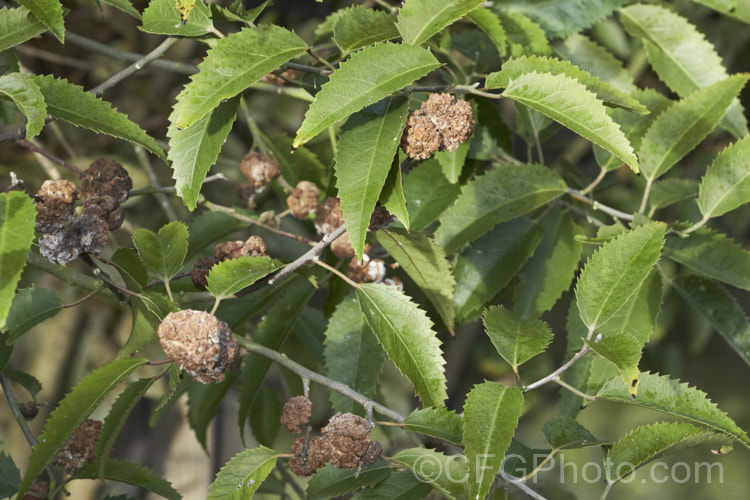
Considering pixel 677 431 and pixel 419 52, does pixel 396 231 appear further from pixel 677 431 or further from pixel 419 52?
pixel 677 431

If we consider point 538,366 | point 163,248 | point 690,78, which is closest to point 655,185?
point 690,78

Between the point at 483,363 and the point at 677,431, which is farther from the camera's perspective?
the point at 483,363

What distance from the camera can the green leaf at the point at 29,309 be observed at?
0.94 meters

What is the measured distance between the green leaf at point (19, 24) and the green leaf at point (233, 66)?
19cm

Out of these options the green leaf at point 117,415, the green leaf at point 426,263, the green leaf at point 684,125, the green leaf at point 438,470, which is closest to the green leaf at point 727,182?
the green leaf at point 684,125

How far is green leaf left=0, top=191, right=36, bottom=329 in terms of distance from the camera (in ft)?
2.29

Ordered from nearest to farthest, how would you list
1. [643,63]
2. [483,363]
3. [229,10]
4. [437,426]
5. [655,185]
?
[437,426], [229,10], [655,185], [643,63], [483,363]

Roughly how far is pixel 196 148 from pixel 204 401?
49 centimetres

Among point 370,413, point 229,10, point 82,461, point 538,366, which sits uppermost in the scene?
point 229,10

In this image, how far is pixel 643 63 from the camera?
→ 2021 millimetres

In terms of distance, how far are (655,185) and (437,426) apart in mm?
604

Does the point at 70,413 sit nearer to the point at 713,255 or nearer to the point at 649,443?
the point at 649,443

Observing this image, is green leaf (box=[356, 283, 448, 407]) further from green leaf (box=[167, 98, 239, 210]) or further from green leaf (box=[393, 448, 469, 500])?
green leaf (box=[167, 98, 239, 210])

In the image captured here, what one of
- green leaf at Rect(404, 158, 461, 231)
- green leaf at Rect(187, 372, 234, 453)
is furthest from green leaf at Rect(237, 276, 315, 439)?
green leaf at Rect(404, 158, 461, 231)
